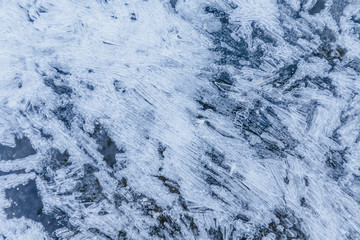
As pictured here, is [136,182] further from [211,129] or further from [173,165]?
[211,129]

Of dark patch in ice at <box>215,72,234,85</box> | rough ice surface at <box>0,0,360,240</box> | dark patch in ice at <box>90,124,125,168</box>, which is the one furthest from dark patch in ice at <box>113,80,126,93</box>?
dark patch in ice at <box>215,72,234,85</box>

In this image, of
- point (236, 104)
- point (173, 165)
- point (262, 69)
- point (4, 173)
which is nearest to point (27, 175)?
point (4, 173)

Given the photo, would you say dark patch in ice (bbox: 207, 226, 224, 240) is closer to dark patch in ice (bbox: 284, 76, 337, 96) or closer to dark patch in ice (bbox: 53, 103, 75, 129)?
dark patch in ice (bbox: 284, 76, 337, 96)

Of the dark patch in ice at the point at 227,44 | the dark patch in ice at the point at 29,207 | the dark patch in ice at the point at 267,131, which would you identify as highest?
the dark patch in ice at the point at 227,44

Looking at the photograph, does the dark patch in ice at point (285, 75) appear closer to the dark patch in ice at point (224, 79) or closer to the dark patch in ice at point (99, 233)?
the dark patch in ice at point (224, 79)

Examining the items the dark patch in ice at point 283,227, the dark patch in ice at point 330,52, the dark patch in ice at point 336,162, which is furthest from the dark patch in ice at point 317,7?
the dark patch in ice at point 283,227

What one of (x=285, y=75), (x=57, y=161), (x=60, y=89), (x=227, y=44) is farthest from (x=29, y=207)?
(x=285, y=75)
